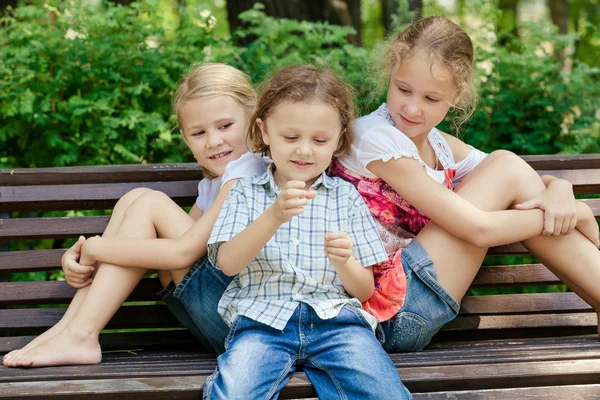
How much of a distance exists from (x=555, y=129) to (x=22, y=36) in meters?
2.96

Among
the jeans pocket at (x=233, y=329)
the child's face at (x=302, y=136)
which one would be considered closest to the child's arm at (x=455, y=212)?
the child's face at (x=302, y=136)

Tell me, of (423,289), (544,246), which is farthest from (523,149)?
(423,289)

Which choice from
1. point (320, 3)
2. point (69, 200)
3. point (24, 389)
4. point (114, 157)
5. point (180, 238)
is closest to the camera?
point (24, 389)

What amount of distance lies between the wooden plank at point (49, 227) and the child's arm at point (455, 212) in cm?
122

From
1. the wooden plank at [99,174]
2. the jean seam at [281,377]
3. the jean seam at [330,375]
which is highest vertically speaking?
the wooden plank at [99,174]

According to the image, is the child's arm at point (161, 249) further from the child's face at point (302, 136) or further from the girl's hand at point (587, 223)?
the girl's hand at point (587, 223)

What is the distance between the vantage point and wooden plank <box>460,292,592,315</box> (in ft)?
10.6

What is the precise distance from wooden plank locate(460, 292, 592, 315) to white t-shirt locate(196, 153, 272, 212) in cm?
106

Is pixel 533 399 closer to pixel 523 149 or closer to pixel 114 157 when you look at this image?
pixel 523 149

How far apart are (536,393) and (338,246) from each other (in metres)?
0.75

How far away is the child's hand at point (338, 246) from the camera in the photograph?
2301 mm

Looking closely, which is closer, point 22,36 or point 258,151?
point 258,151

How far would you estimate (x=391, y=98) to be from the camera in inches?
111

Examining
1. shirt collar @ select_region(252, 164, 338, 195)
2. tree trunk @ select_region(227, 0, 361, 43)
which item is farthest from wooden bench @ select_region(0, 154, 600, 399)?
tree trunk @ select_region(227, 0, 361, 43)
